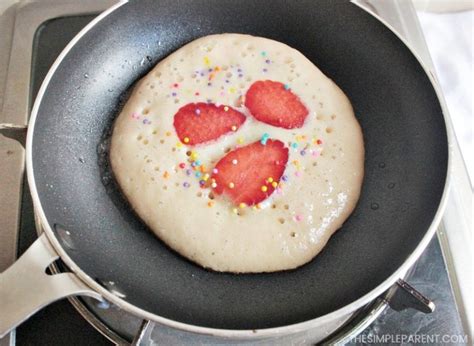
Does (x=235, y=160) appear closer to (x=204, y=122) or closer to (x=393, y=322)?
(x=204, y=122)

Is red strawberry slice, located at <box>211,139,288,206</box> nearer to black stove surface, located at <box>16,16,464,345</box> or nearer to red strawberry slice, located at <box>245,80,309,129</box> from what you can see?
red strawberry slice, located at <box>245,80,309,129</box>

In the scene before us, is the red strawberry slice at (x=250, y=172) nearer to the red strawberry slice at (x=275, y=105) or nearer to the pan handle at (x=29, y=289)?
the red strawberry slice at (x=275, y=105)

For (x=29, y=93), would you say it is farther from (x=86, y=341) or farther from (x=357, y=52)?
(x=357, y=52)

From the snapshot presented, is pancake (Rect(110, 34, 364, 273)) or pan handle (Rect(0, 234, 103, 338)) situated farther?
pancake (Rect(110, 34, 364, 273))

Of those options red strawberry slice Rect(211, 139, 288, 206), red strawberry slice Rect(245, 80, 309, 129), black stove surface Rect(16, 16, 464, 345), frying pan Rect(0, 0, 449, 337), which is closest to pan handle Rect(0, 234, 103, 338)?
frying pan Rect(0, 0, 449, 337)

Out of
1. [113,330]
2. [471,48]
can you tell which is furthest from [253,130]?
[471,48]

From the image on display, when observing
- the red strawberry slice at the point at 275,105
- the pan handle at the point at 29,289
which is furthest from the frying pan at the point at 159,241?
the red strawberry slice at the point at 275,105
